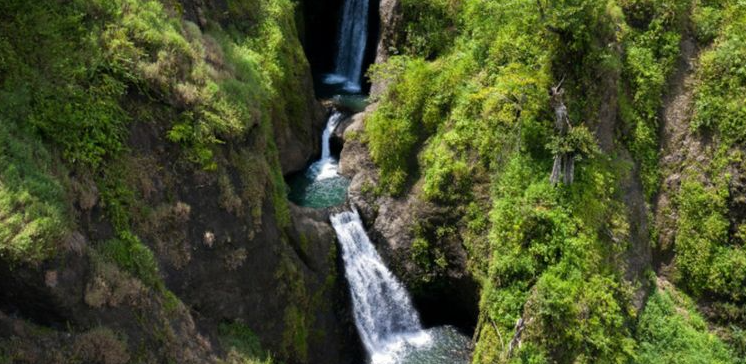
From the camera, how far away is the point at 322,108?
26109 millimetres

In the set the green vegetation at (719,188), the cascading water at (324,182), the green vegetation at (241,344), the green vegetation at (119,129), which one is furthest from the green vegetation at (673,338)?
the cascading water at (324,182)

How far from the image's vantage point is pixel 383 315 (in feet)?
64.2

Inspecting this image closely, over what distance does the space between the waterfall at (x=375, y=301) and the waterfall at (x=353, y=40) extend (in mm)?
11902

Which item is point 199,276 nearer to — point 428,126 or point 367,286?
point 367,286

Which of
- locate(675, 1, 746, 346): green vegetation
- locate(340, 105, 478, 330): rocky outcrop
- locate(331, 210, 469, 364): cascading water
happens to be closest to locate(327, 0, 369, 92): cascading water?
locate(340, 105, 478, 330): rocky outcrop

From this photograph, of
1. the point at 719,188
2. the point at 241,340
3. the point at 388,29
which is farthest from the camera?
the point at 388,29

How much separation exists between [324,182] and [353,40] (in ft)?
34.0

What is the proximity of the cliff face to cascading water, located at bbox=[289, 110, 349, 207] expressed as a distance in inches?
127

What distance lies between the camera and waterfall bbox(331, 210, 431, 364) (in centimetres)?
1900

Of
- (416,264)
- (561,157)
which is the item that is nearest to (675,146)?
(561,157)

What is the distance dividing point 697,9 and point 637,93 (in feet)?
13.3

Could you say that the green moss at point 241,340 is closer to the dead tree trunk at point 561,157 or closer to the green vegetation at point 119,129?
the green vegetation at point 119,129

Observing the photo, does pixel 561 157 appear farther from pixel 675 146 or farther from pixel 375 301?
pixel 375 301

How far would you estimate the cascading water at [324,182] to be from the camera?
73.3ft
